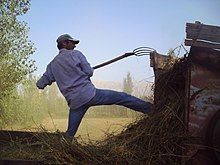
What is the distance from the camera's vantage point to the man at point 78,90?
461 centimetres

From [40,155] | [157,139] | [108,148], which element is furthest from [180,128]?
[40,155]

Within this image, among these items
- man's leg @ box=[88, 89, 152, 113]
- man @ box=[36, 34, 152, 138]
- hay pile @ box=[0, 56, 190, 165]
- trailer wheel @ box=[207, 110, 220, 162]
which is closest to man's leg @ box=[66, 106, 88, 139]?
man @ box=[36, 34, 152, 138]

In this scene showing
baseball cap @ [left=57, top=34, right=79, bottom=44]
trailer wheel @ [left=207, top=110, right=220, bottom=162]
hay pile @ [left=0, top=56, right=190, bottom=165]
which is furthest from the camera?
baseball cap @ [left=57, top=34, right=79, bottom=44]

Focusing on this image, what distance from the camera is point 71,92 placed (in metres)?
4.69

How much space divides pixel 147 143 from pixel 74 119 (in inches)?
57.7

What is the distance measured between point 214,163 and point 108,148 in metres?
0.92

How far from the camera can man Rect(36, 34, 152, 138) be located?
4.61m

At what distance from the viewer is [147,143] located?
3.36m

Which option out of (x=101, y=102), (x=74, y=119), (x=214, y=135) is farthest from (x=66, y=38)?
(x=214, y=135)

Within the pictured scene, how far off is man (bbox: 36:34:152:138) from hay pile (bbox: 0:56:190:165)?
740mm

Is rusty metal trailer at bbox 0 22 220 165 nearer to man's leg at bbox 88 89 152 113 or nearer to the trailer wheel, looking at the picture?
the trailer wheel

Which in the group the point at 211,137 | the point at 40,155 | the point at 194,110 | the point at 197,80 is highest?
the point at 197,80

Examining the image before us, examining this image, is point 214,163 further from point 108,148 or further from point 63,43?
point 63,43

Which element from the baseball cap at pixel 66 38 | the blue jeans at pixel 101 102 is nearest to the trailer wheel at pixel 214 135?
the blue jeans at pixel 101 102
